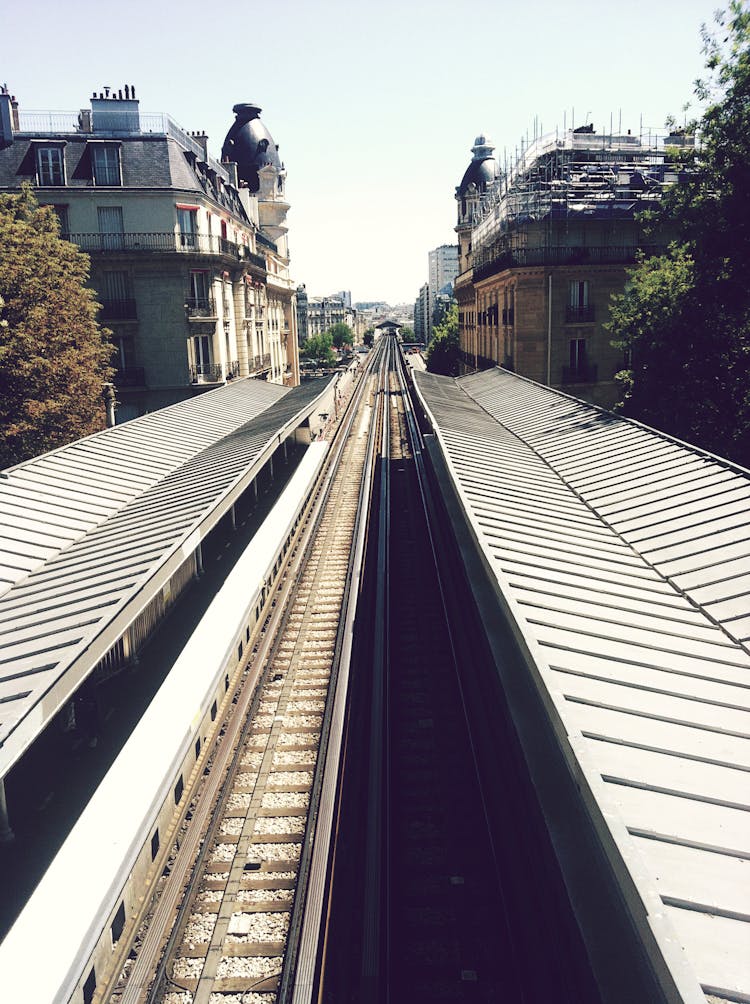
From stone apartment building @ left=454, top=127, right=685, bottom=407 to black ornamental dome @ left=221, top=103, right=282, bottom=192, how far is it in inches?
1390

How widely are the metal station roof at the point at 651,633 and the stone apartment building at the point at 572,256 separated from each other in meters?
22.6

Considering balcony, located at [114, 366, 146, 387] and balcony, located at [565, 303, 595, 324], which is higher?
balcony, located at [565, 303, 595, 324]

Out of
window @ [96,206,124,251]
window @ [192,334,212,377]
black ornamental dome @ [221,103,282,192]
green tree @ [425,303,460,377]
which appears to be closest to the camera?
window @ [96,206,124,251]

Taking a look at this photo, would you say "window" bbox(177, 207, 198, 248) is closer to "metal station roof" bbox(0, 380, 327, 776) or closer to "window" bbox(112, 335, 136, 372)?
"window" bbox(112, 335, 136, 372)

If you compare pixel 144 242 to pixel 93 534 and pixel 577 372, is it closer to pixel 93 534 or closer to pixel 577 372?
pixel 577 372

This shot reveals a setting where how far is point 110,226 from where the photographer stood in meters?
39.4

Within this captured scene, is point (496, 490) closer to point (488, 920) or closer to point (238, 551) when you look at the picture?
point (488, 920)

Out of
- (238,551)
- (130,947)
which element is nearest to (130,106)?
(238,551)

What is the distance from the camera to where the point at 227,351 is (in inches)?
1827

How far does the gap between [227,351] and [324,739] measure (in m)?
37.3

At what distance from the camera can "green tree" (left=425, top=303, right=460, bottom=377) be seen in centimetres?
7775

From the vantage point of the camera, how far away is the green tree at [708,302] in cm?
2112

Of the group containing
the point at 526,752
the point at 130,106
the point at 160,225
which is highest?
the point at 130,106

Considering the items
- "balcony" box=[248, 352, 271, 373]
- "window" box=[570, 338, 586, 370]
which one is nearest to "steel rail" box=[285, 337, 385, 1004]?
"window" box=[570, 338, 586, 370]
